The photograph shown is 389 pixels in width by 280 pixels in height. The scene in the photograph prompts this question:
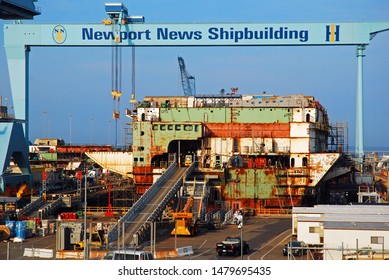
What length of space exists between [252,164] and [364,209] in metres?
15.3

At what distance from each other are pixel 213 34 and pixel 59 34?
11.7m

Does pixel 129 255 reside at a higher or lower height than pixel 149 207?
lower

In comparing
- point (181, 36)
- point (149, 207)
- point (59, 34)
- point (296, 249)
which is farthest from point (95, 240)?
point (59, 34)

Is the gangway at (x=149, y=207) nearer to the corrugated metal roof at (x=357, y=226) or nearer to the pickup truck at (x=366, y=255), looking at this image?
the corrugated metal roof at (x=357, y=226)

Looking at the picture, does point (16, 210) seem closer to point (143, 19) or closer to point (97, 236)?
point (97, 236)

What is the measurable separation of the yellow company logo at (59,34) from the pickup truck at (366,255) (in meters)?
34.2

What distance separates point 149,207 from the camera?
→ 135 ft

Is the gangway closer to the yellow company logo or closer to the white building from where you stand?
the white building

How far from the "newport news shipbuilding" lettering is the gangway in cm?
977

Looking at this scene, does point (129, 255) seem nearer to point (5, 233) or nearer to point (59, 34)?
point (5, 233)

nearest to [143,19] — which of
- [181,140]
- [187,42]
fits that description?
[187,42]

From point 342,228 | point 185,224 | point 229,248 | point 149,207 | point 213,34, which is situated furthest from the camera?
point 213,34
